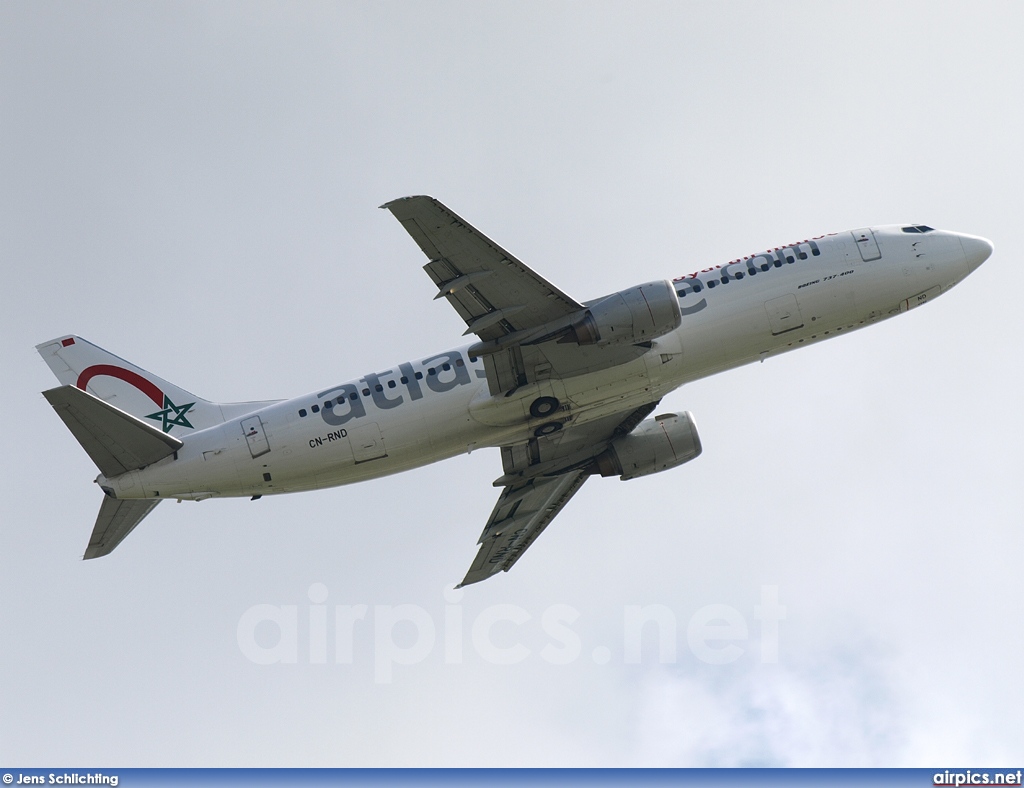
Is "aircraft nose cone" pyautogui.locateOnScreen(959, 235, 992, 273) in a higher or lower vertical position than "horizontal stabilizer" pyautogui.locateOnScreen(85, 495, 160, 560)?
higher

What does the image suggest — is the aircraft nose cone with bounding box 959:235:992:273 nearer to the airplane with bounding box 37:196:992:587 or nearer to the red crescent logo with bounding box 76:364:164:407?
the airplane with bounding box 37:196:992:587

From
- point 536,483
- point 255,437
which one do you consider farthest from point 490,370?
point 536,483

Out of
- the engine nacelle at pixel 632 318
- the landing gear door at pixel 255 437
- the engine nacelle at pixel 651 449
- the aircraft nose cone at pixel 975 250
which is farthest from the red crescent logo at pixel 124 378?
the aircraft nose cone at pixel 975 250

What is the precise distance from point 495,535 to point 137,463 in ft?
51.5

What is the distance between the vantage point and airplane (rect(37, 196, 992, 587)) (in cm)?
3512

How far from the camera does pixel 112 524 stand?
37.3 meters

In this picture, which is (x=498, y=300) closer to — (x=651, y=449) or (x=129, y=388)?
(x=651, y=449)

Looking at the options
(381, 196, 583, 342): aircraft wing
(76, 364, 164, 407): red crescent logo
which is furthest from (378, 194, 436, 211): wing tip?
(76, 364, 164, 407): red crescent logo

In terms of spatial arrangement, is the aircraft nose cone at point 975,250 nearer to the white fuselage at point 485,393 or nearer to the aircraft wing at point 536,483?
the white fuselage at point 485,393

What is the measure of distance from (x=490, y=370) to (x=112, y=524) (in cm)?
1360

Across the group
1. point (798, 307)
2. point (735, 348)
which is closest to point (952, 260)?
point (798, 307)

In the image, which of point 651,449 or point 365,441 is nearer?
point 365,441

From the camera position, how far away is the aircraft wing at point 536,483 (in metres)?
43.8

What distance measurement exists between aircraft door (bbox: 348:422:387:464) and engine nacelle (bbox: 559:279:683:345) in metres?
7.14
